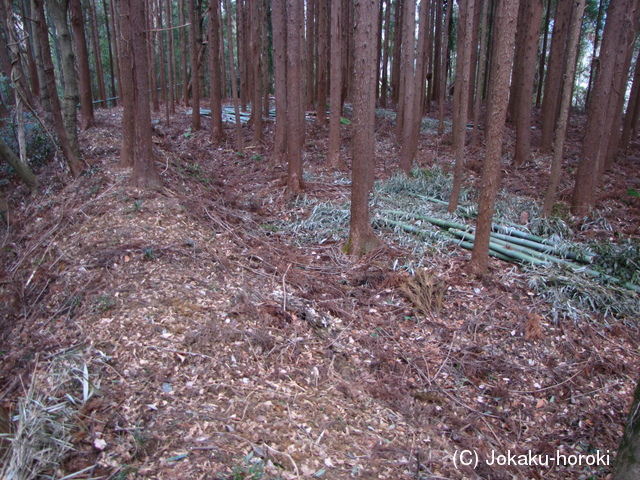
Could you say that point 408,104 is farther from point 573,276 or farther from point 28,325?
point 28,325

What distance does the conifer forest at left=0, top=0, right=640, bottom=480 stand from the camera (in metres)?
2.95

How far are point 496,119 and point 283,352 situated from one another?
342 centimetres

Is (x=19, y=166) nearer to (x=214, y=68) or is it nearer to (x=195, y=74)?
(x=214, y=68)

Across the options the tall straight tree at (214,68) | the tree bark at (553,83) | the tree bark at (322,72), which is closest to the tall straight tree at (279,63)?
the tall straight tree at (214,68)

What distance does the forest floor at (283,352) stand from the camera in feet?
9.64

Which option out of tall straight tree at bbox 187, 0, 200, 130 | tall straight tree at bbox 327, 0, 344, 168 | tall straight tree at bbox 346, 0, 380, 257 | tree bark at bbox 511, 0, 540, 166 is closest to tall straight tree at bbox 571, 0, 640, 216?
tree bark at bbox 511, 0, 540, 166

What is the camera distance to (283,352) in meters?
4.00

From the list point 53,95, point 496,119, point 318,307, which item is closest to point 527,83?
point 496,119

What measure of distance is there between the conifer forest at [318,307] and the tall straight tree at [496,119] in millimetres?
27

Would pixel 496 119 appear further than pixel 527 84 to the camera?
No

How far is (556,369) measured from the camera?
430 centimetres

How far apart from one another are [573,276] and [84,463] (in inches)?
210

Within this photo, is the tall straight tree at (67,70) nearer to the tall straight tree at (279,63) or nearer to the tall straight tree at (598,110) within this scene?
the tall straight tree at (279,63)

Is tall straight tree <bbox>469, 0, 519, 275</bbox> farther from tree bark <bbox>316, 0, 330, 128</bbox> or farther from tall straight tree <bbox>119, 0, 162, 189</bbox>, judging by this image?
tree bark <bbox>316, 0, 330, 128</bbox>
